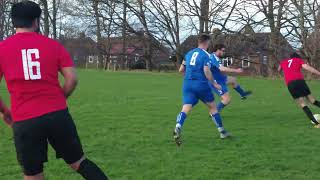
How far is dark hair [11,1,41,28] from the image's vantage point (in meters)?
4.31

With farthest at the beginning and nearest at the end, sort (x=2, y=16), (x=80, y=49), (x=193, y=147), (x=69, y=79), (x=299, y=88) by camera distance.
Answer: (x=80, y=49) → (x=2, y=16) → (x=299, y=88) → (x=193, y=147) → (x=69, y=79)

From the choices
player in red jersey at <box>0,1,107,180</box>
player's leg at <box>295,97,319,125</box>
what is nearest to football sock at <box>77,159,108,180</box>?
player in red jersey at <box>0,1,107,180</box>

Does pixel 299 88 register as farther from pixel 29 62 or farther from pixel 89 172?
pixel 29 62

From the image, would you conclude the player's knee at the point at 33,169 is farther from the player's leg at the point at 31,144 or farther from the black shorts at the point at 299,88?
the black shorts at the point at 299,88

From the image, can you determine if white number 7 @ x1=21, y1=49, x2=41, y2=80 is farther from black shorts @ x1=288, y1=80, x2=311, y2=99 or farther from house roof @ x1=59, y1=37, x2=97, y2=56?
house roof @ x1=59, y1=37, x2=97, y2=56

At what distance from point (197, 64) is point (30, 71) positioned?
527cm

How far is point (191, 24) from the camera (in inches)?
1785

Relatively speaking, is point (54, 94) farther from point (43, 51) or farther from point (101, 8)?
point (101, 8)

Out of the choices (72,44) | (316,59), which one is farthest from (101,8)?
(72,44)

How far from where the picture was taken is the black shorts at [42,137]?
437 centimetres

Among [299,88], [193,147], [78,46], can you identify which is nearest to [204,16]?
[299,88]

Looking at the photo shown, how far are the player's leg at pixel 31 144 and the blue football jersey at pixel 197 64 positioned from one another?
5.12 m

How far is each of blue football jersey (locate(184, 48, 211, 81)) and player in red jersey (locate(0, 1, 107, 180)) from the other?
5002 millimetres

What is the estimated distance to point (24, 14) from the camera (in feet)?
14.2
